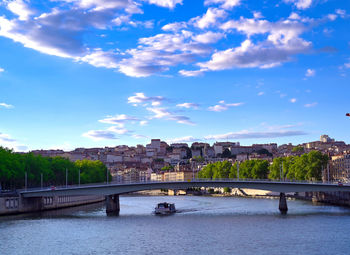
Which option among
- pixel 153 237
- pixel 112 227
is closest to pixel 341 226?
pixel 153 237

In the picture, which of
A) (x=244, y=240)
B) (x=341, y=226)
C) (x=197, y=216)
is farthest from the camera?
(x=197, y=216)

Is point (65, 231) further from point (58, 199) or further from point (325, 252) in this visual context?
point (58, 199)

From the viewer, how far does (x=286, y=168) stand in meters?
99.3

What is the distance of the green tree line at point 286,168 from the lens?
288 ft

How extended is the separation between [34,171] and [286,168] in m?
43.0

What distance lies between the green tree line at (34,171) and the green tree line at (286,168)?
28.0 metres

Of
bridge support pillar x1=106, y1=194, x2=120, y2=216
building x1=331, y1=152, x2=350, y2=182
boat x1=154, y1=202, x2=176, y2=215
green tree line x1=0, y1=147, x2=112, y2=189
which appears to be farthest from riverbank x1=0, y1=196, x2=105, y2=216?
building x1=331, y1=152, x2=350, y2=182

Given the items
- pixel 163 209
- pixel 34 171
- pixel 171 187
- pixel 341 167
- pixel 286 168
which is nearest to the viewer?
pixel 171 187

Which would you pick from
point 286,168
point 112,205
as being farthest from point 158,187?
point 286,168

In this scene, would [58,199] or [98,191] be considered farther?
[58,199]

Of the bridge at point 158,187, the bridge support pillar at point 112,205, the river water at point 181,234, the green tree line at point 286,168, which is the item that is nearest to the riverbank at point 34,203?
the bridge at point 158,187

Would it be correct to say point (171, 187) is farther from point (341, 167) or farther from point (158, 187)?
point (341, 167)

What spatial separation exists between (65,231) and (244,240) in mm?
14398

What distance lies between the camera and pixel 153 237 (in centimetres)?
4088
